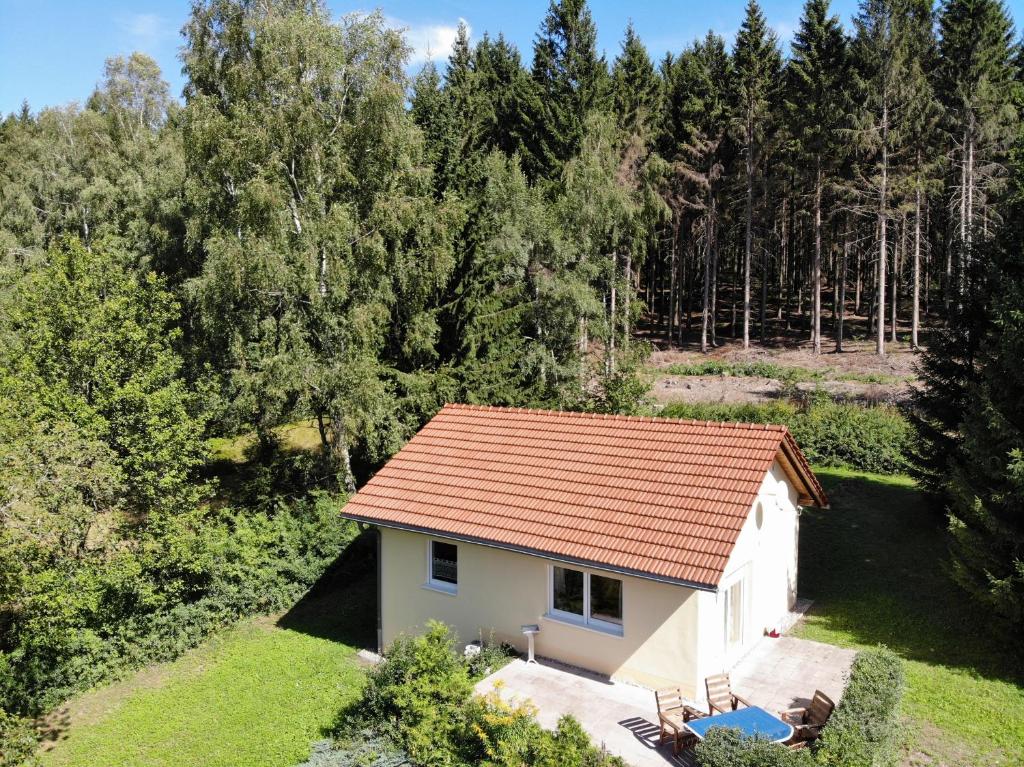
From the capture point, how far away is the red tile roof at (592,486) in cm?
1126

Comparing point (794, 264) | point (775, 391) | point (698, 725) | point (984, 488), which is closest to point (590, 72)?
point (775, 391)

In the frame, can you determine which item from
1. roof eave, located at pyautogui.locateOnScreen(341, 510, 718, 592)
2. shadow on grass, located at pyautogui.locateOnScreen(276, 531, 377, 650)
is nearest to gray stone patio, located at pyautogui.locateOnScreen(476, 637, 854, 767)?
roof eave, located at pyautogui.locateOnScreen(341, 510, 718, 592)

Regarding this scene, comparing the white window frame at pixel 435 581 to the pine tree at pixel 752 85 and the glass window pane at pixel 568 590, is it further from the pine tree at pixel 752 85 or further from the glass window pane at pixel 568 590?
the pine tree at pixel 752 85

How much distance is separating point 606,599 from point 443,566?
356cm

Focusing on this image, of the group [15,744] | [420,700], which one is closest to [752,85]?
[420,700]

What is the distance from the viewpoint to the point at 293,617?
16688mm

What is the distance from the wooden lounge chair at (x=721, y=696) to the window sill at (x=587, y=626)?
1732mm

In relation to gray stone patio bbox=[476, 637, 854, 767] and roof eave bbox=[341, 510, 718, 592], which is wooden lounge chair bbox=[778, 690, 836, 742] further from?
roof eave bbox=[341, 510, 718, 592]

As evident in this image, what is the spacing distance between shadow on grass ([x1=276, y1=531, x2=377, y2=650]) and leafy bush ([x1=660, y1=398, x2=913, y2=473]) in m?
12.1

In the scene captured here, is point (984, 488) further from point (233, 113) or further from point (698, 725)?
point (233, 113)

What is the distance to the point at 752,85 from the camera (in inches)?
1499

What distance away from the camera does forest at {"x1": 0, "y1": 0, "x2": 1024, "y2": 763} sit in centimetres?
1431

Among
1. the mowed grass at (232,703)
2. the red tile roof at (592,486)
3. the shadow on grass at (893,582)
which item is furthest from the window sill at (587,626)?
the shadow on grass at (893,582)

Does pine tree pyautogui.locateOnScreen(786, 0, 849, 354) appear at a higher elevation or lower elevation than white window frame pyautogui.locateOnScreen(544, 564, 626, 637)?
higher
